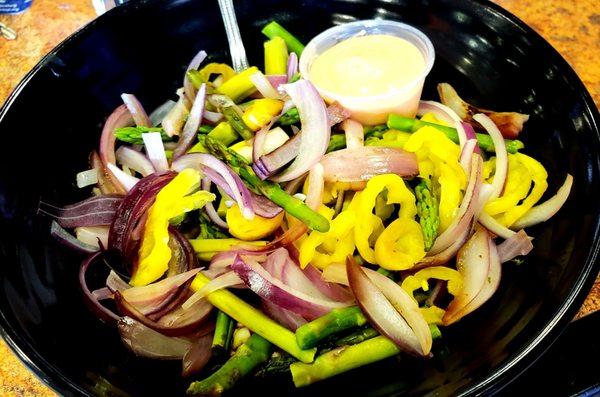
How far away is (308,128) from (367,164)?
9.1 inches

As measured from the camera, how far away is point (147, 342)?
1.60 meters

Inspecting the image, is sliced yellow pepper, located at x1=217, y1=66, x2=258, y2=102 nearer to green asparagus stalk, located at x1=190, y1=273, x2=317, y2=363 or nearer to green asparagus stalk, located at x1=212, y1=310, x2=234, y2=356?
green asparagus stalk, located at x1=190, y1=273, x2=317, y2=363

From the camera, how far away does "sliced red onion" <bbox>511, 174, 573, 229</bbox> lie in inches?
68.7

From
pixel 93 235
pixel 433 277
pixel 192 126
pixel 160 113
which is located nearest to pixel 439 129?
pixel 433 277

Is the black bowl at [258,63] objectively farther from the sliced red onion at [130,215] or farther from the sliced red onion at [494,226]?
the sliced red onion at [130,215]

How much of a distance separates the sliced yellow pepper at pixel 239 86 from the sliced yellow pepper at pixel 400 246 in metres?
0.81

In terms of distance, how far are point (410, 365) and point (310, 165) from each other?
661mm

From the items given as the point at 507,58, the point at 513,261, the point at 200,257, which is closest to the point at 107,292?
the point at 200,257

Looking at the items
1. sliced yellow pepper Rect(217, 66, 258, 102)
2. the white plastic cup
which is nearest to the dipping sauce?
the white plastic cup

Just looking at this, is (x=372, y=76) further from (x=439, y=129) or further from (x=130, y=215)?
(x=130, y=215)

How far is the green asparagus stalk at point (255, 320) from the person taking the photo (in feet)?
5.06

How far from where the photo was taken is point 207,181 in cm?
187

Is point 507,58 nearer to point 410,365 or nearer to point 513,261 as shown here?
point 513,261

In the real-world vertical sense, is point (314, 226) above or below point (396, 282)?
above
